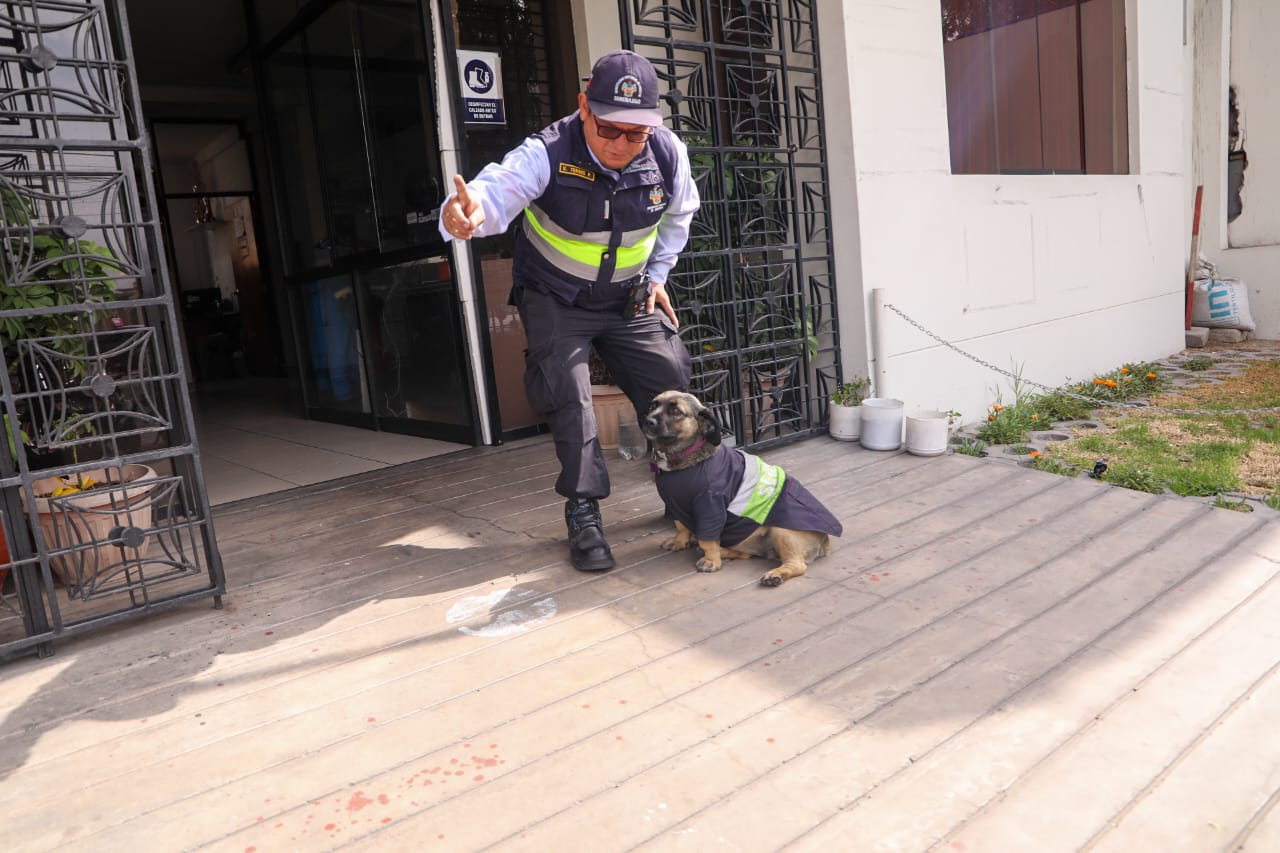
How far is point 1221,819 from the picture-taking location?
164cm

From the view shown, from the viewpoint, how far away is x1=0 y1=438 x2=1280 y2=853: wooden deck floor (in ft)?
5.65

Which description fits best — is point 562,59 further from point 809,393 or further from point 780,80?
point 809,393

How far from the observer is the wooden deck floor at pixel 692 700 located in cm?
172

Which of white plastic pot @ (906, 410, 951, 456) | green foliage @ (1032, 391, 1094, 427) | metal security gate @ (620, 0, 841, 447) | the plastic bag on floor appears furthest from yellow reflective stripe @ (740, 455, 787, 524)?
the plastic bag on floor

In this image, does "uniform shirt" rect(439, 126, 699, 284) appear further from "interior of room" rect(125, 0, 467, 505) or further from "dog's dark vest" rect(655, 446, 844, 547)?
"interior of room" rect(125, 0, 467, 505)

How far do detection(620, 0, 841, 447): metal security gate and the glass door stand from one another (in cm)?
163

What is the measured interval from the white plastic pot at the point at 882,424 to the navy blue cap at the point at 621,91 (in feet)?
7.82

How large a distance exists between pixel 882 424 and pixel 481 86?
3.22 m

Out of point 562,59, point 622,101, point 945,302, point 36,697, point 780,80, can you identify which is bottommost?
point 36,697

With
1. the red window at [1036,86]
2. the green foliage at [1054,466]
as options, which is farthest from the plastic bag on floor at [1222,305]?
the green foliage at [1054,466]

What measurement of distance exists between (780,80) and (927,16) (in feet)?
3.13

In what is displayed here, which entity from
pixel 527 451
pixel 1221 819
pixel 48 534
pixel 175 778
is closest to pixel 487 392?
pixel 527 451

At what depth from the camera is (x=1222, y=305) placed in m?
8.21

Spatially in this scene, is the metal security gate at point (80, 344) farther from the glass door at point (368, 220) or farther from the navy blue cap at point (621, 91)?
the glass door at point (368, 220)
